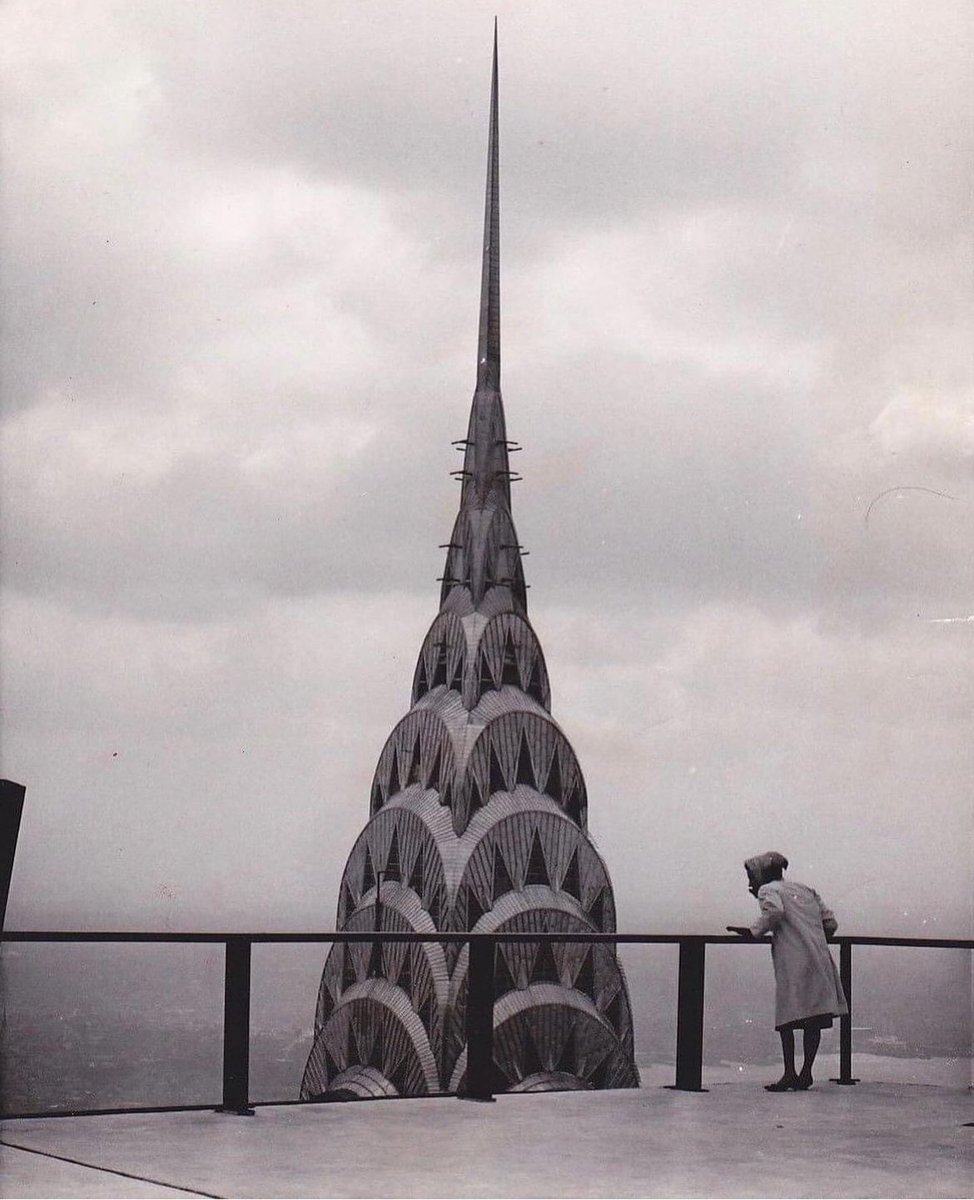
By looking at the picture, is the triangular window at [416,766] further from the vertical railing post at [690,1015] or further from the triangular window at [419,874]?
the vertical railing post at [690,1015]

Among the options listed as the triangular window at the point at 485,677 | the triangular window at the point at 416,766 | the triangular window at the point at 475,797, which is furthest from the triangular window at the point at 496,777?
the triangular window at the point at 416,766

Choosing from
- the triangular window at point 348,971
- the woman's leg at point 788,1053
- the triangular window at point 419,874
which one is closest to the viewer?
the woman's leg at point 788,1053

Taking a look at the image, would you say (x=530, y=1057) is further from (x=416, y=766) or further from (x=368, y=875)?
(x=416, y=766)

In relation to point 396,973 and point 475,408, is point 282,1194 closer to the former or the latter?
point 396,973

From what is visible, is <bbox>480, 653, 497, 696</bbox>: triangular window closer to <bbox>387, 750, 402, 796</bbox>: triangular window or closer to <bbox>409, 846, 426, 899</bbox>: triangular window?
<bbox>387, 750, 402, 796</bbox>: triangular window

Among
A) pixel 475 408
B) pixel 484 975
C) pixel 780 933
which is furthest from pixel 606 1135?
pixel 475 408

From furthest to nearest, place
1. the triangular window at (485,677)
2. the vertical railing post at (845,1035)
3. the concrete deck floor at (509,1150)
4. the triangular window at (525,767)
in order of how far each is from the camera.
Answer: the triangular window at (485,677)
the triangular window at (525,767)
the vertical railing post at (845,1035)
the concrete deck floor at (509,1150)

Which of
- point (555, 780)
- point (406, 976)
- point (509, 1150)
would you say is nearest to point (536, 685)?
point (555, 780)
